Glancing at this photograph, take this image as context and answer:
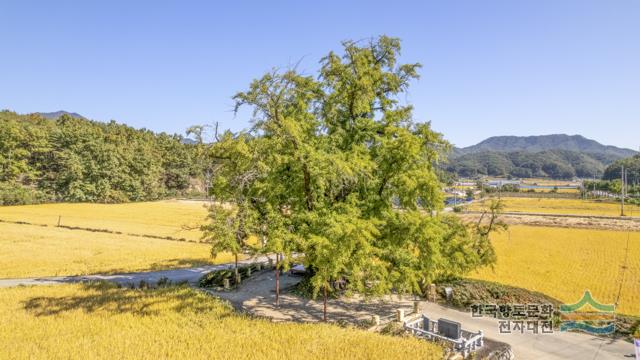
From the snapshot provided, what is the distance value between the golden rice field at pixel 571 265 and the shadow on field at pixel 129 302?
72.4ft

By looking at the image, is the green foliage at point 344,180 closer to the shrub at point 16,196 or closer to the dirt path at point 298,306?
the dirt path at point 298,306

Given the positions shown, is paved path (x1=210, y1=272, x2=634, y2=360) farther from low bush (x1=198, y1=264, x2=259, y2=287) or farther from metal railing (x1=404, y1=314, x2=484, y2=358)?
metal railing (x1=404, y1=314, x2=484, y2=358)

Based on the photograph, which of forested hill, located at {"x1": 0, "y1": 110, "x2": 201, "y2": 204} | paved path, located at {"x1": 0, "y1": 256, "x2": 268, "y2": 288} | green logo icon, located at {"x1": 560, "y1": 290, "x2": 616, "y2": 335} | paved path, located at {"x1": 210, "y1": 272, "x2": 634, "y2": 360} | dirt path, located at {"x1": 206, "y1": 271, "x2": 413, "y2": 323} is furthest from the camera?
forested hill, located at {"x1": 0, "y1": 110, "x2": 201, "y2": 204}

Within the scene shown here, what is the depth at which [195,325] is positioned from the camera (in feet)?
53.0

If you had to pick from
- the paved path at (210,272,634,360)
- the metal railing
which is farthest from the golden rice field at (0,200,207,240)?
the metal railing

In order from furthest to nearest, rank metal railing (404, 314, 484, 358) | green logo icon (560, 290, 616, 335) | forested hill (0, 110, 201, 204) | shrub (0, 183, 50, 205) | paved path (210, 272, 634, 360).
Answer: forested hill (0, 110, 201, 204)
shrub (0, 183, 50, 205)
green logo icon (560, 290, 616, 335)
paved path (210, 272, 634, 360)
metal railing (404, 314, 484, 358)

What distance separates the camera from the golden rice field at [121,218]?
174ft

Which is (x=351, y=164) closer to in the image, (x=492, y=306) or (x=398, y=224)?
(x=398, y=224)

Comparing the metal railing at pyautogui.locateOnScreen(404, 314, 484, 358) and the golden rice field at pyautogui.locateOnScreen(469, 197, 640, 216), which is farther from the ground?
the metal railing at pyautogui.locateOnScreen(404, 314, 484, 358)

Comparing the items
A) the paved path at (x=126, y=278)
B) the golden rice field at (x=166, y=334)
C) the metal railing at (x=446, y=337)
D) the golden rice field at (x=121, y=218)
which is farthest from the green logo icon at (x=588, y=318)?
the golden rice field at (x=121, y=218)

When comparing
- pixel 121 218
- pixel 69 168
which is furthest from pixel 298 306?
pixel 69 168

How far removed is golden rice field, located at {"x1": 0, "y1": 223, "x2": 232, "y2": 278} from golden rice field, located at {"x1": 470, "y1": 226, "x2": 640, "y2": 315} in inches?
1049

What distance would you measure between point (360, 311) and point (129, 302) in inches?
477

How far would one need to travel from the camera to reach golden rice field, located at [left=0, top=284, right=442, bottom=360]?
13.3 meters
